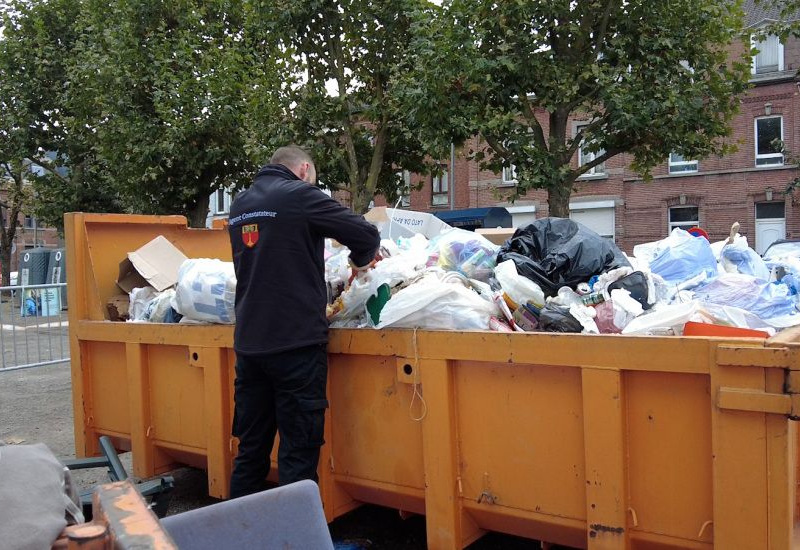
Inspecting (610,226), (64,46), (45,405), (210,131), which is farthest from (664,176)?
(45,405)

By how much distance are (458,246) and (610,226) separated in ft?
80.6

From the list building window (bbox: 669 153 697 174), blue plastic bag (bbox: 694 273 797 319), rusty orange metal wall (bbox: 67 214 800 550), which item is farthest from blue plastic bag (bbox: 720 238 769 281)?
building window (bbox: 669 153 697 174)

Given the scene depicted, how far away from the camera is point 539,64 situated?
1072cm

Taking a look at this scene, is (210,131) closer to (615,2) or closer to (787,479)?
(615,2)

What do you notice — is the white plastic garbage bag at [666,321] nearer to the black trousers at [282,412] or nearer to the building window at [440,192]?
the black trousers at [282,412]

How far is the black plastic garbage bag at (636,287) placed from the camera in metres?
2.87

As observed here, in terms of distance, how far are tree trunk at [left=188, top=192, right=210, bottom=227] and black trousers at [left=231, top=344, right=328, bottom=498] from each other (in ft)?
43.7

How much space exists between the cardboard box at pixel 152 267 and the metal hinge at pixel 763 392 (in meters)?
3.28

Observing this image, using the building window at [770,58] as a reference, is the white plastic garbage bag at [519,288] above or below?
below

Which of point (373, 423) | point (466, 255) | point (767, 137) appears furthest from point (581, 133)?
point (767, 137)

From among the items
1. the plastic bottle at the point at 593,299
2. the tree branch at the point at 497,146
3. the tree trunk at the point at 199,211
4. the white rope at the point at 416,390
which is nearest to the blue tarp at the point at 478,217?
the tree trunk at the point at 199,211

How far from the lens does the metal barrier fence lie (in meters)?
8.95

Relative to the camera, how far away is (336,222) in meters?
2.93

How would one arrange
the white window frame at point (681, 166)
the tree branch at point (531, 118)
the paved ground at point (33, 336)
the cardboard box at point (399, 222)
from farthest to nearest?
the white window frame at point (681, 166), the tree branch at point (531, 118), the paved ground at point (33, 336), the cardboard box at point (399, 222)
